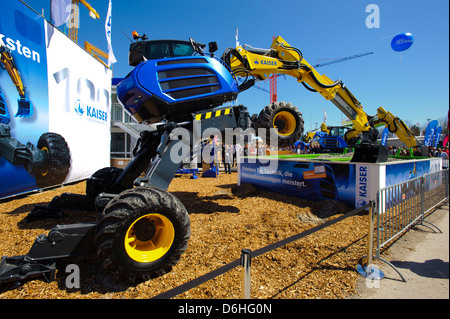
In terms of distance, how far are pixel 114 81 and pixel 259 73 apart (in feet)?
63.5

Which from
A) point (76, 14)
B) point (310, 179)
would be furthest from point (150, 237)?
point (76, 14)

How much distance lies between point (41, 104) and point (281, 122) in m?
7.21

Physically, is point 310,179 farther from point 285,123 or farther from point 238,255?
point 238,255

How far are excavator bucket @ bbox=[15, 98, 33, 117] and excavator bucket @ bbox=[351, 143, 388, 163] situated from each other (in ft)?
30.4

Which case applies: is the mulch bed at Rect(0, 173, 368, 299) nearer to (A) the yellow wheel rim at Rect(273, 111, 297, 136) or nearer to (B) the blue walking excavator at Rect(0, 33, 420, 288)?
(B) the blue walking excavator at Rect(0, 33, 420, 288)

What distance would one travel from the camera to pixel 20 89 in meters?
6.33

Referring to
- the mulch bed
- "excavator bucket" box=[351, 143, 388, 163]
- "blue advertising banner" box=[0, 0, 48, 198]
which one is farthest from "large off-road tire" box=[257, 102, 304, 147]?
"blue advertising banner" box=[0, 0, 48, 198]

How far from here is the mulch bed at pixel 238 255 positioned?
2508mm

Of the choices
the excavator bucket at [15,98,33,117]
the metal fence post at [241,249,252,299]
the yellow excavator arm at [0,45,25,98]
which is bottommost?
the metal fence post at [241,249,252,299]

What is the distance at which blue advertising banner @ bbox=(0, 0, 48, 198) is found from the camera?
588cm

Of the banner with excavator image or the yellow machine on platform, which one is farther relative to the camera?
the banner with excavator image

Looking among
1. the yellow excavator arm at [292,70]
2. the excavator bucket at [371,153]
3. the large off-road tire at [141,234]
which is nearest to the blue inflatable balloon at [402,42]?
the yellow excavator arm at [292,70]

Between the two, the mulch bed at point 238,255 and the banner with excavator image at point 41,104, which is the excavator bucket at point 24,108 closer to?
the banner with excavator image at point 41,104
